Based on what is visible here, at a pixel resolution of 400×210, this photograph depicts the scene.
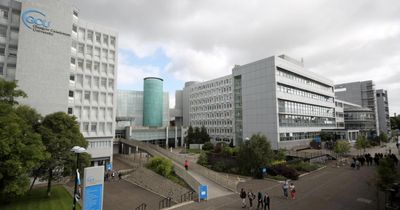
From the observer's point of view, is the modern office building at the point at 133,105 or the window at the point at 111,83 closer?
the window at the point at 111,83

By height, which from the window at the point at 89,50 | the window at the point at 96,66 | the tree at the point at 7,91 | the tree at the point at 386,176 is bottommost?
the tree at the point at 386,176

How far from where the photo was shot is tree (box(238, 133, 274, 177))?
28.8 meters

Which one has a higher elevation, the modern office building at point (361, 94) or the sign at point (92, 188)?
the modern office building at point (361, 94)

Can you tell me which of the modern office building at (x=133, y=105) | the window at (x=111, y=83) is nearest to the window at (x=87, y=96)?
the window at (x=111, y=83)

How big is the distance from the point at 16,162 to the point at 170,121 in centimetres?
9243

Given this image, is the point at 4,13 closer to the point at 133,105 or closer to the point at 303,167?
the point at 303,167

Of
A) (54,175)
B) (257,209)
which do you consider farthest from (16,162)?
(257,209)

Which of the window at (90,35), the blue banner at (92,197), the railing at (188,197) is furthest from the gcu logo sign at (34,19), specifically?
the railing at (188,197)

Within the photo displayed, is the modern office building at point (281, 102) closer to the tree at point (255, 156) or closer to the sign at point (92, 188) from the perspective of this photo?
the tree at point (255, 156)

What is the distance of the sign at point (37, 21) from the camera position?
32975 mm

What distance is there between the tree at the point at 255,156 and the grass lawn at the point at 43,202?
2068 cm

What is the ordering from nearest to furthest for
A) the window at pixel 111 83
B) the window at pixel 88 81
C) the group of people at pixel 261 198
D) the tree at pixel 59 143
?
the group of people at pixel 261 198, the tree at pixel 59 143, the window at pixel 88 81, the window at pixel 111 83

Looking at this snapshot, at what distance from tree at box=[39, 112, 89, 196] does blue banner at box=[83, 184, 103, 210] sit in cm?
1047

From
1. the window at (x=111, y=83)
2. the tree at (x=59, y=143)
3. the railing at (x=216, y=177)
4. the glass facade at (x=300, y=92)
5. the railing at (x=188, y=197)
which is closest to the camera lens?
the railing at (x=188, y=197)
